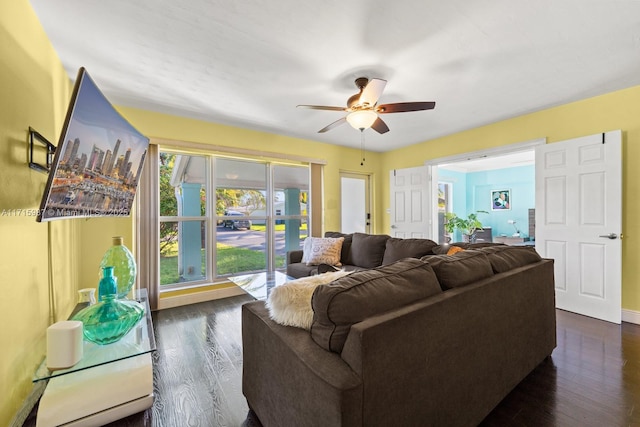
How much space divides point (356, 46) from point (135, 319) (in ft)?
7.79

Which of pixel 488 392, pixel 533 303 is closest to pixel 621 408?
pixel 533 303

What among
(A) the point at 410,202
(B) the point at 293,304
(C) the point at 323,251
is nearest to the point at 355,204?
(A) the point at 410,202

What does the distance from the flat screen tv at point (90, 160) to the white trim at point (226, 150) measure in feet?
3.43

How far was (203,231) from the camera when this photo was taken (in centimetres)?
383

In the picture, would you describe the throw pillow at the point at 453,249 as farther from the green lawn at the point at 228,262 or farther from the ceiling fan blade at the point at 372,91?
the green lawn at the point at 228,262

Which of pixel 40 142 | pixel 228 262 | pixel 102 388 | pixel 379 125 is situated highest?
pixel 379 125

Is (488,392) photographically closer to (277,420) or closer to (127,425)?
(277,420)

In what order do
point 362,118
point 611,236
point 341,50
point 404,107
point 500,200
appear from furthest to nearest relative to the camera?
point 500,200
point 611,236
point 362,118
point 404,107
point 341,50

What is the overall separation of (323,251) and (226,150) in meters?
1.93

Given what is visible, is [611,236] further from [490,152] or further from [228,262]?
[228,262]

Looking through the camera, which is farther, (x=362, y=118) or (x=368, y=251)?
(x=368, y=251)

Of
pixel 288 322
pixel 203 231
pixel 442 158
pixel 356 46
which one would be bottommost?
pixel 288 322

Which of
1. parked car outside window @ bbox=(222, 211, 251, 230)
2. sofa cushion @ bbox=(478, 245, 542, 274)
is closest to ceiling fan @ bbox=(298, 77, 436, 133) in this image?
sofa cushion @ bbox=(478, 245, 542, 274)

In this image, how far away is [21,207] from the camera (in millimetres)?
1537
